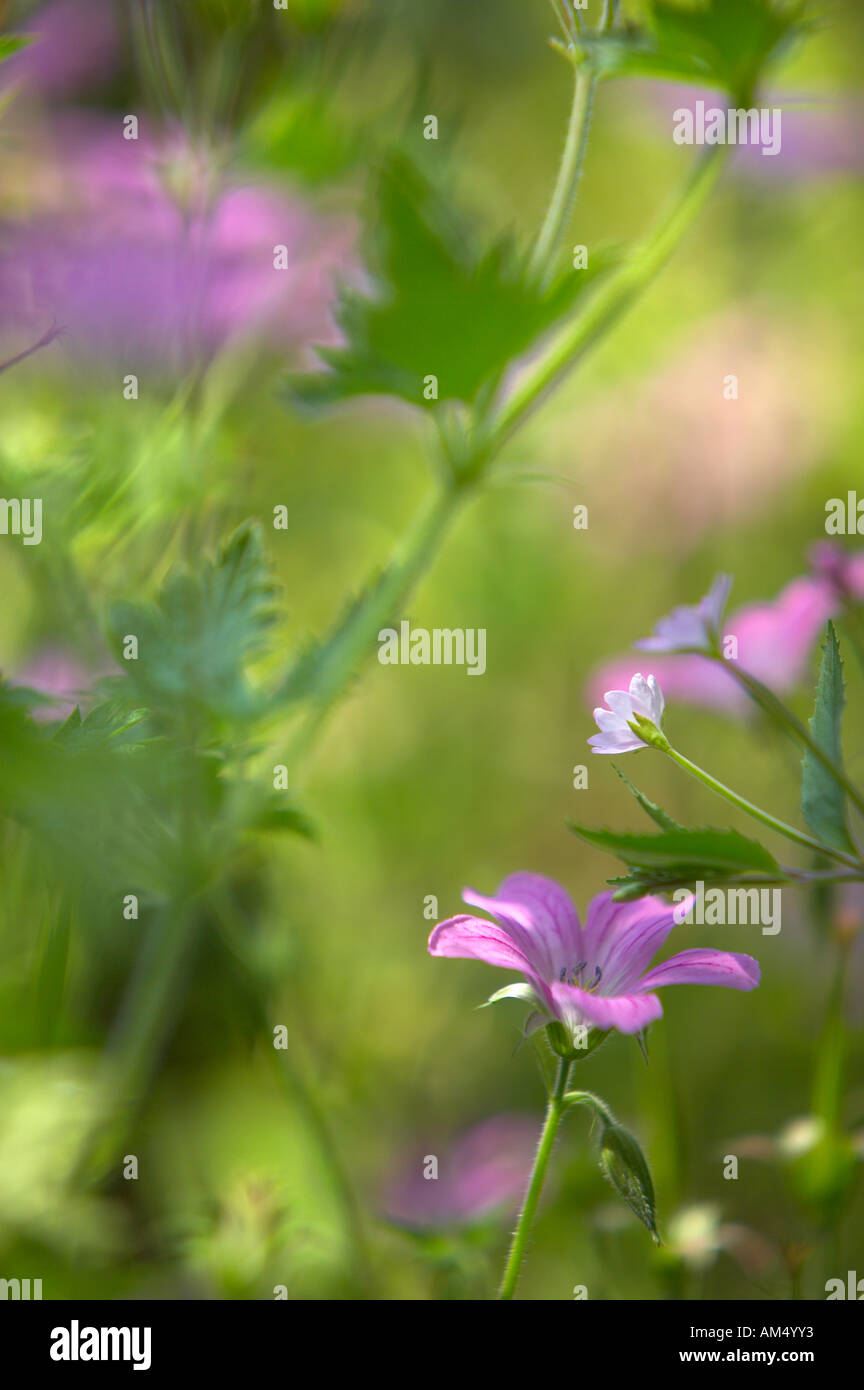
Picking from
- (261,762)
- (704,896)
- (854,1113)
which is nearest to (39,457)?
(261,762)

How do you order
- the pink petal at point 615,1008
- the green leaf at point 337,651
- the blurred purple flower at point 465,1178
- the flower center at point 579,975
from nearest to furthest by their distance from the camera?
the pink petal at point 615,1008 → the flower center at point 579,975 → the green leaf at point 337,651 → the blurred purple flower at point 465,1178

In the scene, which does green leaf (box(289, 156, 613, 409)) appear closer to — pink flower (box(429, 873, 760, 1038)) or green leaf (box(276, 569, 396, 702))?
green leaf (box(276, 569, 396, 702))

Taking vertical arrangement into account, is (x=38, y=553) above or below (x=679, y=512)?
below

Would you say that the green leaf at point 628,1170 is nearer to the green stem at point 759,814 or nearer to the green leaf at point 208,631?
the green stem at point 759,814

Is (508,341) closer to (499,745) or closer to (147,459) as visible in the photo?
(147,459)

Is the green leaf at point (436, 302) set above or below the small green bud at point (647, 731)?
above

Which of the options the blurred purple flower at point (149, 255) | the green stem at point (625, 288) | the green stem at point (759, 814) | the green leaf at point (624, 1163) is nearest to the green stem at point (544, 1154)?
the green leaf at point (624, 1163)
